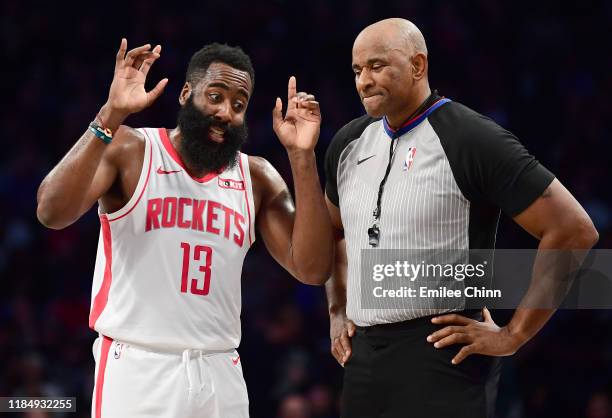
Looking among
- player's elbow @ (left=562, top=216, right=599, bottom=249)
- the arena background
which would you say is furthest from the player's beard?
the arena background

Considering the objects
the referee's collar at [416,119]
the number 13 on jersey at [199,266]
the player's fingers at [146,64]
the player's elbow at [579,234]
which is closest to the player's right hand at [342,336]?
the number 13 on jersey at [199,266]

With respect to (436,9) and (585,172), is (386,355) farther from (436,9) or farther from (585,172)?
(436,9)

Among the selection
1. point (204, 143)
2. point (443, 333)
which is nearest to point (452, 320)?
point (443, 333)

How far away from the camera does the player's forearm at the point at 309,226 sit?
3.57m

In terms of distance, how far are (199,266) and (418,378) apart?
101 centimetres

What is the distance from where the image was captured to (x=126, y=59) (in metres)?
3.43

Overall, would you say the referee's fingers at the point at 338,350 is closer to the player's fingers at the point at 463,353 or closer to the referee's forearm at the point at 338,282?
the referee's forearm at the point at 338,282

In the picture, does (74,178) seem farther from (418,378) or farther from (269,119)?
(269,119)

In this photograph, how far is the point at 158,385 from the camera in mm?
3430

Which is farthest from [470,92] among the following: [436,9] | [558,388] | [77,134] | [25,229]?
[25,229]

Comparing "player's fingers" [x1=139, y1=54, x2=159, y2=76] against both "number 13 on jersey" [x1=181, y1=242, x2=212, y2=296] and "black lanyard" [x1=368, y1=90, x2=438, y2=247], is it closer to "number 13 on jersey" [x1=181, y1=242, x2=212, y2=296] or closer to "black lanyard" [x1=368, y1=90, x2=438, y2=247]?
"number 13 on jersey" [x1=181, y1=242, x2=212, y2=296]

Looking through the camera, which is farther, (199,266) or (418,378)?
(199,266)

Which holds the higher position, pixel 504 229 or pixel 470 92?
pixel 470 92

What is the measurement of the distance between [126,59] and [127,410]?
55.0 inches
